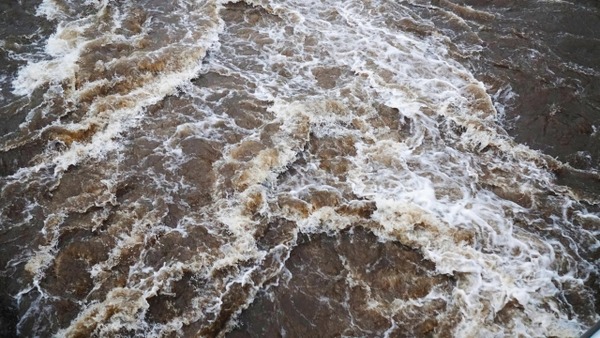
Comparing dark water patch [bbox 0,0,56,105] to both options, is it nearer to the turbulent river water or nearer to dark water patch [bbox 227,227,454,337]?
the turbulent river water

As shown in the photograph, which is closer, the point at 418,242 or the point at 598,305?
the point at 598,305

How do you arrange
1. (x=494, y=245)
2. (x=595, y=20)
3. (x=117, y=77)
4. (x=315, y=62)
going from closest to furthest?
(x=494, y=245) < (x=117, y=77) < (x=315, y=62) < (x=595, y=20)

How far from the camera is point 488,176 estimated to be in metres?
6.42

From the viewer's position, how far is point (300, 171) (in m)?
6.51

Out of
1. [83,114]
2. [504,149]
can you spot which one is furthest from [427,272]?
[83,114]

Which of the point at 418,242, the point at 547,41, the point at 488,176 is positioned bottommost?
the point at 418,242

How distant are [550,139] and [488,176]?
145 centimetres

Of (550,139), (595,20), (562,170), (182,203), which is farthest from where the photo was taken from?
(595,20)

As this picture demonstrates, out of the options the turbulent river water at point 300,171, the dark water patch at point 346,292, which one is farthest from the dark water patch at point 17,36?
the dark water patch at point 346,292

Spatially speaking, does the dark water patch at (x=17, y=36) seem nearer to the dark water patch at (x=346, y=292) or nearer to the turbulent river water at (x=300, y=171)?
the turbulent river water at (x=300, y=171)

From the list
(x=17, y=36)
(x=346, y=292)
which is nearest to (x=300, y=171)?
(x=346, y=292)


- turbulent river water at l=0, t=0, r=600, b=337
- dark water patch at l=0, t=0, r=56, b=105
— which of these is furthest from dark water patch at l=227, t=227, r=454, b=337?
dark water patch at l=0, t=0, r=56, b=105

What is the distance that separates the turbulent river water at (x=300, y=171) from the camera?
5066 millimetres

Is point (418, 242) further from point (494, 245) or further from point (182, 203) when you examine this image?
point (182, 203)
